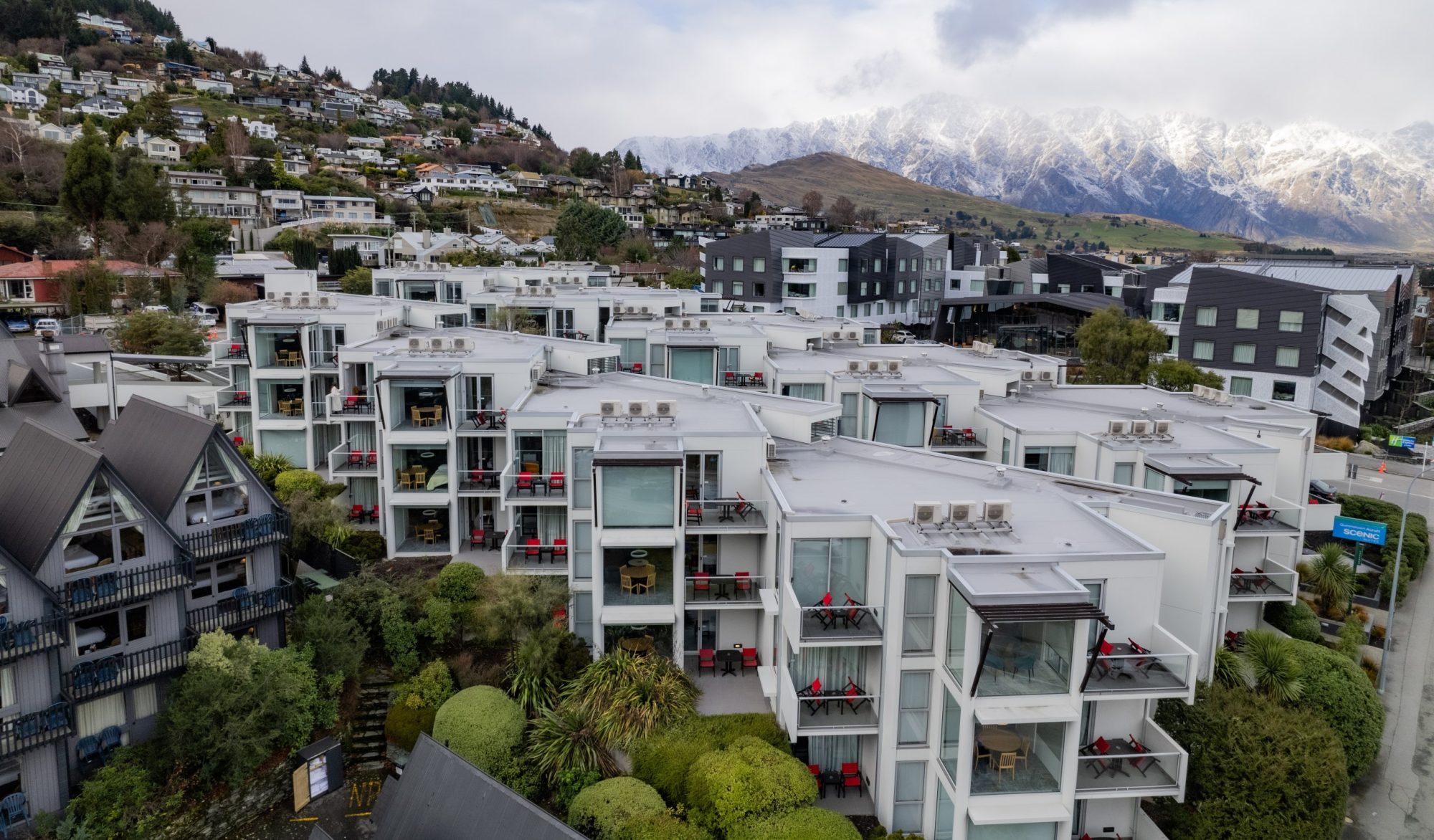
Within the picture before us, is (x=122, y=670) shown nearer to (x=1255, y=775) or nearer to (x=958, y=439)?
(x=1255, y=775)

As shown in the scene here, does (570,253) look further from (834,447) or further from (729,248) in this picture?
(834,447)

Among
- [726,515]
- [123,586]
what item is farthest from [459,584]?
[726,515]

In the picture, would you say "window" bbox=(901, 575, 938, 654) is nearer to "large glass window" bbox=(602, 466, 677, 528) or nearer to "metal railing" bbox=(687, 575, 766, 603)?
"metal railing" bbox=(687, 575, 766, 603)

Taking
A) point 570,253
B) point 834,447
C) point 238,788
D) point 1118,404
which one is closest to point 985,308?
point 570,253

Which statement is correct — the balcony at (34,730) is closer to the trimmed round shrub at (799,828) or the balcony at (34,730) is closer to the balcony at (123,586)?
the balcony at (123,586)

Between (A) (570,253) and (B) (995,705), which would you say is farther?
(A) (570,253)

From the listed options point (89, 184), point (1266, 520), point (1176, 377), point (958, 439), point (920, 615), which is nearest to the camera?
point (920, 615)
